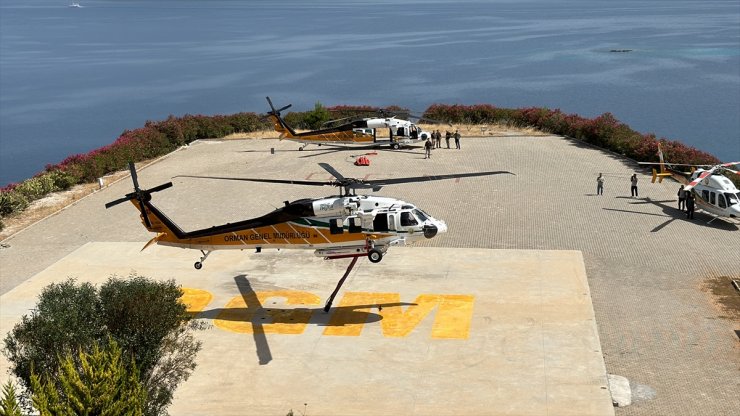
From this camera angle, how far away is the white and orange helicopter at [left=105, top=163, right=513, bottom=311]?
23984mm

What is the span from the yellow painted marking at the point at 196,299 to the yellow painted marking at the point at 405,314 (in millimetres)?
4728

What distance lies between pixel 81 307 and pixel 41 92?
390 ft

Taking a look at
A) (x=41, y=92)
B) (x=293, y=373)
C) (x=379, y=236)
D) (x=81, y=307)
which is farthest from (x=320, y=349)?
(x=41, y=92)

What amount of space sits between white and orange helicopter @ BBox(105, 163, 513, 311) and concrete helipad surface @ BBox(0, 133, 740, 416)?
2.67 meters

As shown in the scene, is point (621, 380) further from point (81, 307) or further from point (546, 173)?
point (546, 173)

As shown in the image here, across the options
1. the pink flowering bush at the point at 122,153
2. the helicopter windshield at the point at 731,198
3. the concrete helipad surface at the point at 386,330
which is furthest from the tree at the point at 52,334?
the helicopter windshield at the point at 731,198

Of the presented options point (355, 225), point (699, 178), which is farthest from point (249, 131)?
point (355, 225)

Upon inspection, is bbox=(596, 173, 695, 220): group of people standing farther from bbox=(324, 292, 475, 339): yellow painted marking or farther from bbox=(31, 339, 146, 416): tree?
bbox=(31, 339, 146, 416): tree

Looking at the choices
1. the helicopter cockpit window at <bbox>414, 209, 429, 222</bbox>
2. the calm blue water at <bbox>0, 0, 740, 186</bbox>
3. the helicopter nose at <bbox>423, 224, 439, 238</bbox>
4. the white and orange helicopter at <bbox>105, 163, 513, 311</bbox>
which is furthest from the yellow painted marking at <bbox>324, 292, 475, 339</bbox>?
the calm blue water at <bbox>0, 0, 740, 186</bbox>

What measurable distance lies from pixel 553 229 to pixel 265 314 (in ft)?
45.5

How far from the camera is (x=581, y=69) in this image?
121812 millimetres

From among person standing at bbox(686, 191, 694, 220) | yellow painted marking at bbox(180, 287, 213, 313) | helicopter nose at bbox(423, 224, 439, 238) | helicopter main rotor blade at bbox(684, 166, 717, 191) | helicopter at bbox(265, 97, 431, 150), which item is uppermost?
helicopter at bbox(265, 97, 431, 150)

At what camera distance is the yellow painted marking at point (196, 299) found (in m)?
26.0

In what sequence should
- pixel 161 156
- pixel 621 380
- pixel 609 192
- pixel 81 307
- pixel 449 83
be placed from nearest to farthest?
pixel 81 307, pixel 621 380, pixel 609 192, pixel 161 156, pixel 449 83
